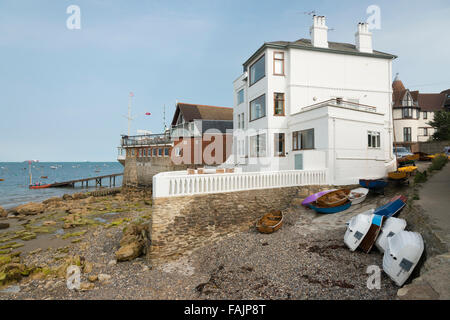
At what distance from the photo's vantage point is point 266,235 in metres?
12.0

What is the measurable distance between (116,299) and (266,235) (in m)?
7.27

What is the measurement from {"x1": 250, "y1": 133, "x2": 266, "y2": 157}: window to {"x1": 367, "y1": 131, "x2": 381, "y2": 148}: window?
8.32 meters

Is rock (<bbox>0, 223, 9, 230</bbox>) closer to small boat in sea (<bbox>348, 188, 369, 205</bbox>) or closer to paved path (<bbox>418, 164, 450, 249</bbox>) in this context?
small boat in sea (<bbox>348, 188, 369, 205</bbox>)

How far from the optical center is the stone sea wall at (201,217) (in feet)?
35.6

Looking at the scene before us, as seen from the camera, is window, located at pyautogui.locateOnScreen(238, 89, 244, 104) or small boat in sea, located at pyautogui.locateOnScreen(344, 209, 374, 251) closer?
small boat in sea, located at pyautogui.locateOnScreen(344, 209, 374, 251)

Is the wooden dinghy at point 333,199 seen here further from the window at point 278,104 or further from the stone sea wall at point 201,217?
the window at point 278,104

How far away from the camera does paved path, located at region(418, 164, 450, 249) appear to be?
780 cm

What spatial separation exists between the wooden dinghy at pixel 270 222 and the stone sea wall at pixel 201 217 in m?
0.62

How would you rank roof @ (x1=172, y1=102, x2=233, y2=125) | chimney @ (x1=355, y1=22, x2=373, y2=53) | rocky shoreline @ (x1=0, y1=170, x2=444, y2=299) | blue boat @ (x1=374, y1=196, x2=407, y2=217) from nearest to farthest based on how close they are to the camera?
rocky shoreline @ (x1=0, y1=170, x2=444, y2=299), blue boat @ (x1=374, y1=196, x2=407, y2=217), chimney @ (x1=355, y1=22, x2=373, y2=53), roof @ (x1=172, y1=102, x2=233, y2=125)

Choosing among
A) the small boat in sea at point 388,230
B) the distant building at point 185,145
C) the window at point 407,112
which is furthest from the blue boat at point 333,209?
the window at point 407,112

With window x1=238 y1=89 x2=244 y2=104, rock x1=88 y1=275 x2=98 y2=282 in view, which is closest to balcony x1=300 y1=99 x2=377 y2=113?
Result: window x1=238 y1=89 x2=244 y2=104

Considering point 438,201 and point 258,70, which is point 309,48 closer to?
point 258,70
